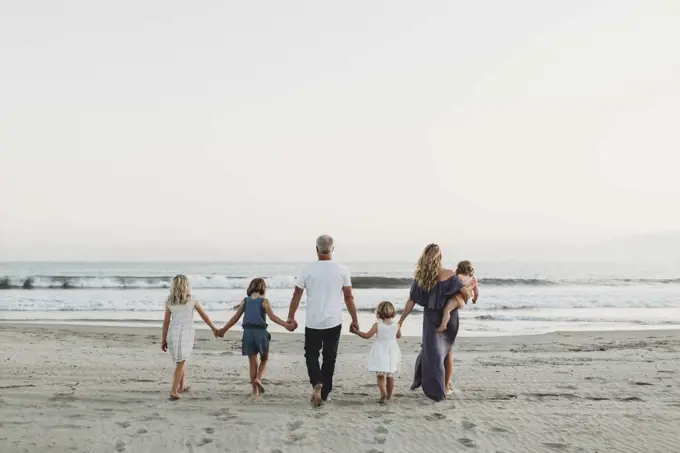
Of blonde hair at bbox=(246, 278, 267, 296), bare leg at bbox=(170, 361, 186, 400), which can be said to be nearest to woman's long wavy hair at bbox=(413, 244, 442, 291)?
blonde hair at bbox=(246, 278, 267, 296)

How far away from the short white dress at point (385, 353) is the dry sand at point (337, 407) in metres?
0.39

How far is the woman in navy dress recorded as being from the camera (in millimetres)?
6934

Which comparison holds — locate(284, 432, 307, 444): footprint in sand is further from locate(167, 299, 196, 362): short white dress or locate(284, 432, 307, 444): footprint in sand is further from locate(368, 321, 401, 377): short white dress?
locate(167, 299, 196, 362): short white dress

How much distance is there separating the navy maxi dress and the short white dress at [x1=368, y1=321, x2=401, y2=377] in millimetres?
397

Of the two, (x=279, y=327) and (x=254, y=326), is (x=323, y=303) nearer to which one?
(x=254, y=326)

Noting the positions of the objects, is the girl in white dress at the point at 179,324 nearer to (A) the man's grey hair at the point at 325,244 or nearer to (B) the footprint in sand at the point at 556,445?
(A) the man's grey hair at the point at 325,244

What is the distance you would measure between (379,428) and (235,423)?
1349 mm

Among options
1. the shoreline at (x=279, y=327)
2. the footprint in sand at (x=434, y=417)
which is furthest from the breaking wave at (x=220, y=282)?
the footprint in sand at (x=434, y=417)

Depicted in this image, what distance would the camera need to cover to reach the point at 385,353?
683 centimetres

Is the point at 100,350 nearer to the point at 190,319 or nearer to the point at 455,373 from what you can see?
the point at 190,319

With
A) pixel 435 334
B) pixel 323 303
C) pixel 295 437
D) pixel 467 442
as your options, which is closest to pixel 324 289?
pixel 323 303

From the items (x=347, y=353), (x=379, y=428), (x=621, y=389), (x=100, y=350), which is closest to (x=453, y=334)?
(x=379, y=428)

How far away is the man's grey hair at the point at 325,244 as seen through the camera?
6668 mm

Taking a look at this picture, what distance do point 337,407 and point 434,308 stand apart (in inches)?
59.5
